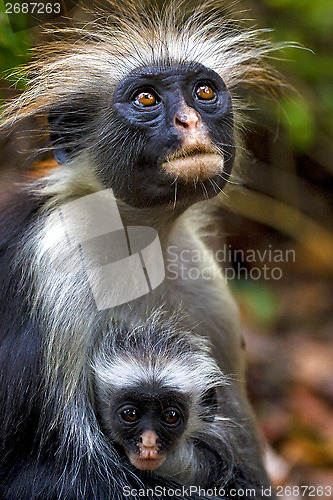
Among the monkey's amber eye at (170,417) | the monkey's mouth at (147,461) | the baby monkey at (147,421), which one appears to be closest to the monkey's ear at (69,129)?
the baby monkey at (147,421)

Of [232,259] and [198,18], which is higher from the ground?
[198,18]

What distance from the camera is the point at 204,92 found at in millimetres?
3783

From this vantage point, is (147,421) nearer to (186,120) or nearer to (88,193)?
(88,193)

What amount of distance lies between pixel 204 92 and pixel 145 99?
343 mm

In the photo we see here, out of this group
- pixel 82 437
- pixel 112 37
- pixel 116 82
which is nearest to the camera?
pixel 82 437

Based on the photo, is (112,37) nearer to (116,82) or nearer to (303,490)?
(116,82)

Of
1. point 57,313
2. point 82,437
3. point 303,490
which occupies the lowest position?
point 303,490

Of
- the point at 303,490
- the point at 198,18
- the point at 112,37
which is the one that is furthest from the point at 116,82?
the point at 303,490

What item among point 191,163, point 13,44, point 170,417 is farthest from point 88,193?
point 170,417

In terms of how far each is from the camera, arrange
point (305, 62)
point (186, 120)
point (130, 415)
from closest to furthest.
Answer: point (186, 120) < point (130, 415) < point (305, 62)

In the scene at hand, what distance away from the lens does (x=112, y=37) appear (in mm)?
4223

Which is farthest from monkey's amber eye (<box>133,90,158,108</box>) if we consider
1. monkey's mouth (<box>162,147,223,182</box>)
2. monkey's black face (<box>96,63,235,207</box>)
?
monkey's mouth (<box>162,147,223,182</box>)

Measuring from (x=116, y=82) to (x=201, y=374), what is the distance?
1.70m

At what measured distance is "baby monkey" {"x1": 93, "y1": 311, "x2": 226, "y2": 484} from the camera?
357 centimetres
